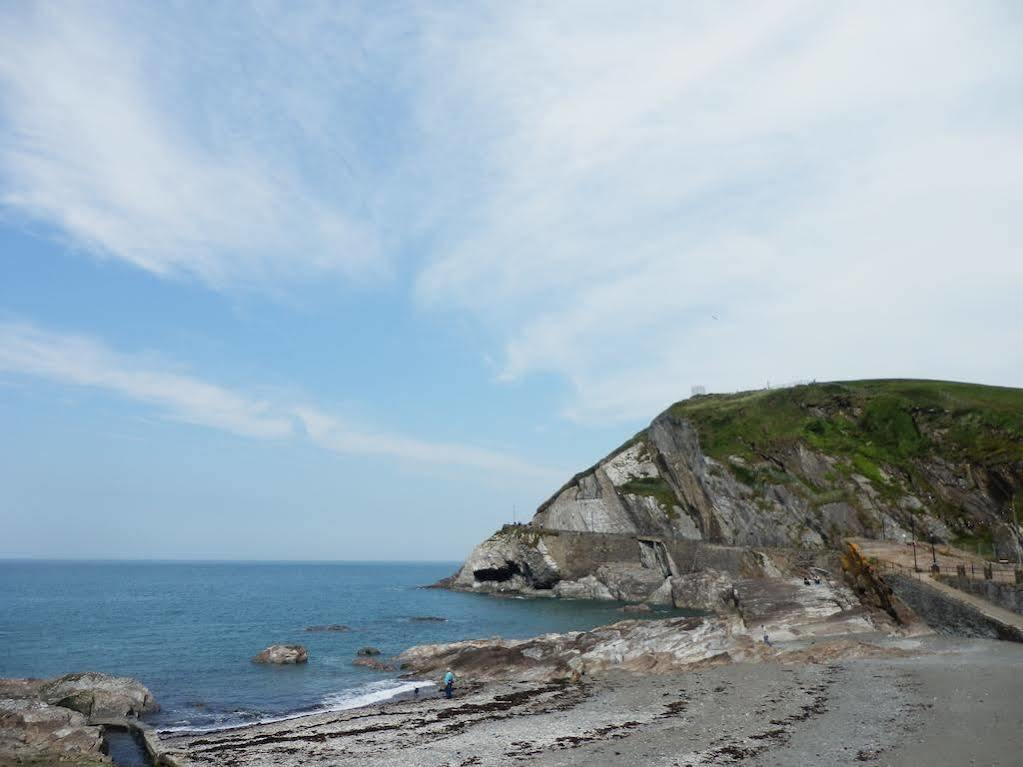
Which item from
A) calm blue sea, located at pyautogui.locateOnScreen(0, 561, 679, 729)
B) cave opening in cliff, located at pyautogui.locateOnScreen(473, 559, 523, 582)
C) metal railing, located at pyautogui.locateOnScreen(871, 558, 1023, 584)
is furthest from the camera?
cave opening in cliff, located at pyautogui.locateOnScreen(473, 559, 523, 582)

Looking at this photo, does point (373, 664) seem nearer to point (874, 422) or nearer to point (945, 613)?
point (945, 613)

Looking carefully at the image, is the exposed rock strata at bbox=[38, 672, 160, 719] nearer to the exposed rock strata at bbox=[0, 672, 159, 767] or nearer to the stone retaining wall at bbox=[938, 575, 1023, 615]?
the exposed rock strata at bbox=[0, 672, 159, 767]

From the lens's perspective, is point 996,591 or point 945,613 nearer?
point 996,591

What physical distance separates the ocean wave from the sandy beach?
176 centimetres

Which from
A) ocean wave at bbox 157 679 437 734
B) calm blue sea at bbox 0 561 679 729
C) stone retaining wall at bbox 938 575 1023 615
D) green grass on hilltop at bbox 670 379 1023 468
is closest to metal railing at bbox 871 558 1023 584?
stone retaining wall at bbox 938 575 1023 615

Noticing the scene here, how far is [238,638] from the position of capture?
216 feet

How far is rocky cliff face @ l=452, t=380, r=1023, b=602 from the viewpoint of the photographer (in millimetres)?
76688

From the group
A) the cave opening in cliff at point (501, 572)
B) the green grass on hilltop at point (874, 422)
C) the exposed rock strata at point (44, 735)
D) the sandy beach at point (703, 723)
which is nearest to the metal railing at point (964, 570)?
the sandy beach at point (703, 723)

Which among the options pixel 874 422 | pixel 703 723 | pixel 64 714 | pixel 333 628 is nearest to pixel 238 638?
pixel 333 628

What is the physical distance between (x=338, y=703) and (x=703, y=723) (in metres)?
20.9

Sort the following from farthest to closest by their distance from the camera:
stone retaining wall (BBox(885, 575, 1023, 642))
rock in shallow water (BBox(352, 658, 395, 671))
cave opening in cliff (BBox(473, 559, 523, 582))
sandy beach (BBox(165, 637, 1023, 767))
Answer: cave opening in cliff (BBox(473, 559, 523, 582))
rock in shallow water (BBox(352, 658, 395, 671))
stone retaining wall (BBox(885, 575, 1023, 642))
sandy beach (BBox(165, 637, 1023, 767))

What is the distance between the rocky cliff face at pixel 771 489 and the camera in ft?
252

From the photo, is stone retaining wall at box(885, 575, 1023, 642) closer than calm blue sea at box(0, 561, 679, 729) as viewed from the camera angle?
Yes

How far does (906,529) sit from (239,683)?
6942 cm
